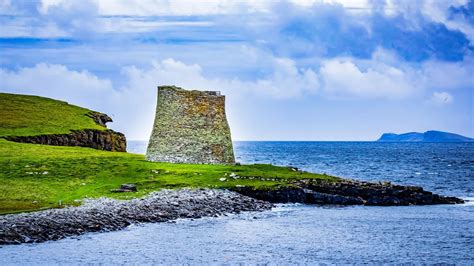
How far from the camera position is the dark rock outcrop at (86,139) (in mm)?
90062

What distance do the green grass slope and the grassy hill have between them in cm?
1126

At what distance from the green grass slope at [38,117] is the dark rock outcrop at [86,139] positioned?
1.16 metres

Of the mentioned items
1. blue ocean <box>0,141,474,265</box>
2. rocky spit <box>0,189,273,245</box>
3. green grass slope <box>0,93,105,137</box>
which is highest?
green grass slope <box>0,93,105,137</box>

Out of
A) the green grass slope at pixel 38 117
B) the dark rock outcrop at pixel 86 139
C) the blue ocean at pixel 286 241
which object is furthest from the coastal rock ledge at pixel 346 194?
the green grass slope at pixel 38 117

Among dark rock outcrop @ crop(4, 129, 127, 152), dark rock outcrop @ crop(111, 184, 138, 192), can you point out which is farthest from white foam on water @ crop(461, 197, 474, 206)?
dark rock outcrop @ crop(4, 129, 127, 152)

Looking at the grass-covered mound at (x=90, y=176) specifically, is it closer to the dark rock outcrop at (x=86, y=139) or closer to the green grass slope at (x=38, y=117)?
the dark rock outcrop at (x=86, y=139)

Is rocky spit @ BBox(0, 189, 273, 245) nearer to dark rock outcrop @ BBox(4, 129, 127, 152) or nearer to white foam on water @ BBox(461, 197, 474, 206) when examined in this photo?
white foam on water @ BBox(461, 197, 474, 206)

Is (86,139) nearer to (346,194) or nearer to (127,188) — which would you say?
(127,188)

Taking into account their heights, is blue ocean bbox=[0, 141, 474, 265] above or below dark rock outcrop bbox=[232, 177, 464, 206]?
below

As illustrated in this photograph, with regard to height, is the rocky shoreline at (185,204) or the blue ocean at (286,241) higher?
the rocky shoreline at (185,204)

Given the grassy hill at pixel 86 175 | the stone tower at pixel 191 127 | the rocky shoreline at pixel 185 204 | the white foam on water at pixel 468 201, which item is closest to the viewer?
the rocky shoreline at pixel 185 204

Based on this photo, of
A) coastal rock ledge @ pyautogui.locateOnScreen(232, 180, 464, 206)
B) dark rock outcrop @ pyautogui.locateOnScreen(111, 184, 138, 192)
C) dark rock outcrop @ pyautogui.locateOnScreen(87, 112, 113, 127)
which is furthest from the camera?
dark rock outcrop @ pyautogui.locateOnScreen(87, 112, 113, 127)

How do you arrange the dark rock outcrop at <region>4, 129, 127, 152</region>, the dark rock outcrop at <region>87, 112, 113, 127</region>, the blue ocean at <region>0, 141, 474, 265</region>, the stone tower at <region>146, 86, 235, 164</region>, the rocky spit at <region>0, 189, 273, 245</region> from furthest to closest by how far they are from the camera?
the dark rock outcrop at <region>87, 112, 113, 127</region> → the dark rock outcrop at <region>4, 129, 127, 152</region> → the stone tower at <region>146, 86, 235, 164</region> → the rocky spit at <region>0, 189, 273, 245</region> → the blue ocean at <region>0, 141, 474, 265</region>

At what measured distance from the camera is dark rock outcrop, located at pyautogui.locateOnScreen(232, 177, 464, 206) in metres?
61.0
